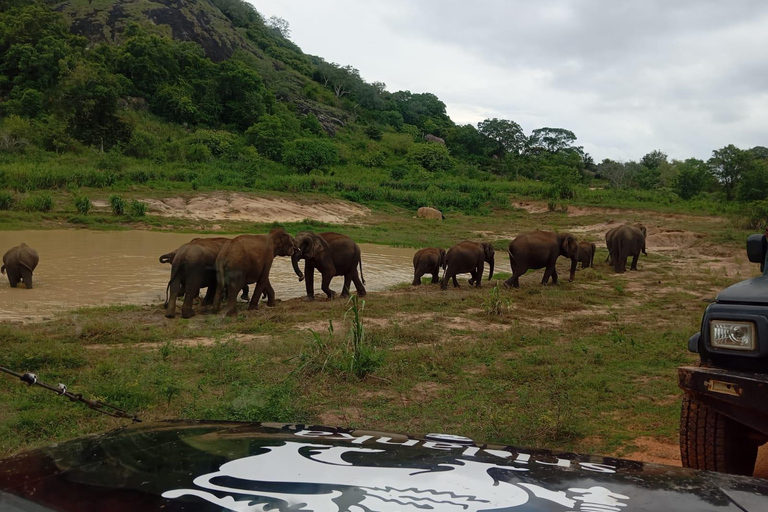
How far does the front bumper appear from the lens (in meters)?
3.00

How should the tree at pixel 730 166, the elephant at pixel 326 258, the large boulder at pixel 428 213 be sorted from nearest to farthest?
the elephant at pixel 326 258 → the large boulder at pixel 428 213 → the tree at pixel 730 166

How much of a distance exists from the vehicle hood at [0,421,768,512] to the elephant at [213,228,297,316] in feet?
27.1

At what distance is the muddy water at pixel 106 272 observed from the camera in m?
11.0

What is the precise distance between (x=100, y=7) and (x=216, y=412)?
72124 mm

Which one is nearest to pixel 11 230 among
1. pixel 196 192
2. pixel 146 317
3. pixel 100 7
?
pixel 196 192

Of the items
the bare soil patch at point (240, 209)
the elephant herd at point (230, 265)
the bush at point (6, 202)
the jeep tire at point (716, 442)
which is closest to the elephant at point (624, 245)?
the elephant herd at point (230, 265)

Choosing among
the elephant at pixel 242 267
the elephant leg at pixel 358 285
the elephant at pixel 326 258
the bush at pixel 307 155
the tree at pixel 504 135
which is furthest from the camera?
the tree at pixel 504 135

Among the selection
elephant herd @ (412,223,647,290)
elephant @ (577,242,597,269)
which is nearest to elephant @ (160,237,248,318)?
elephant herd @ (412,223,647,290)

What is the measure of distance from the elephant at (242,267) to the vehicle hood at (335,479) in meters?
8.25

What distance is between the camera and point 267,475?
1698 millimetres

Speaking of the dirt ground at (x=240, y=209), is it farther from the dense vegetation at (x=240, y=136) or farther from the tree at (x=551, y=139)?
the tree at (x=551, y=139)

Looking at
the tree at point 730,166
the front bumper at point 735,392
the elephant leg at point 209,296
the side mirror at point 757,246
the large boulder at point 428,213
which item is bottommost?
the elephant leg at point 209,296

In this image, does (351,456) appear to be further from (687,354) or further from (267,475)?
(687,354)

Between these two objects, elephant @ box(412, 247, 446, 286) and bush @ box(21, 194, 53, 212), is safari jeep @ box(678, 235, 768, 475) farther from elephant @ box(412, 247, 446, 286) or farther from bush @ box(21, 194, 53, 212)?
bush @ box(21, 194, 53, 212)
